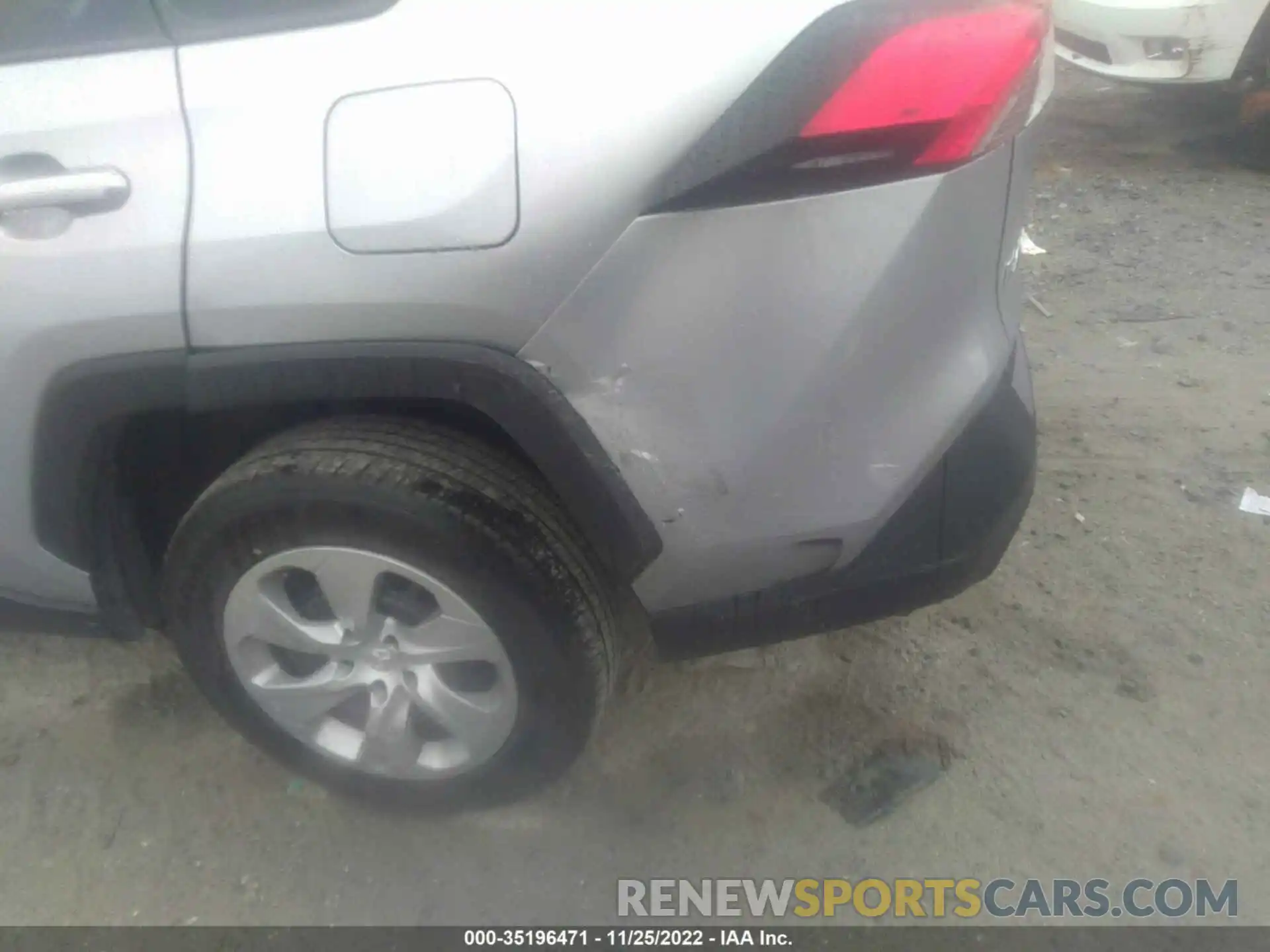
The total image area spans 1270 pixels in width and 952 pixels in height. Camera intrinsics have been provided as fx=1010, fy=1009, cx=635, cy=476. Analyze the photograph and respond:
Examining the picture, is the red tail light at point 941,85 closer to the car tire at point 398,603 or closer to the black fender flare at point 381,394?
the black fender flare at point 381,394

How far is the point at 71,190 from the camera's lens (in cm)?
147

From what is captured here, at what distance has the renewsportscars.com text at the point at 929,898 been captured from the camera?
183cm

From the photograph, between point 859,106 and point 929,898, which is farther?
point 929,898

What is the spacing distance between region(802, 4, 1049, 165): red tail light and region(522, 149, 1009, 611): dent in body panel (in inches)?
2.7

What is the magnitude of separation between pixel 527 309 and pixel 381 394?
0.90 ft

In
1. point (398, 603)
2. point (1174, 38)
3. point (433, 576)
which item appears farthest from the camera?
point (1174, 38)

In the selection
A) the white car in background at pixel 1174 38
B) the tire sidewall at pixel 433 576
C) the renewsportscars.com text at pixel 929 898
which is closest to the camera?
the tire sidewall at pixel 433 576

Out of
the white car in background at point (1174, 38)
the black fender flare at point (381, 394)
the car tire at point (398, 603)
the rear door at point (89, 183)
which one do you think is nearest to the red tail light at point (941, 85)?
the black fender flare at point (381, 394)

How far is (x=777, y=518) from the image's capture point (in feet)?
5.18

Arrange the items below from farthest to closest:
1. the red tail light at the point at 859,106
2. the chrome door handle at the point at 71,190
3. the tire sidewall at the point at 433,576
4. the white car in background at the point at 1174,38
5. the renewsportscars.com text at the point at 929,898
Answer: the white car in background at the point at 1174,38
the renewsportscars.com text at the point at 929,898
the tire sidewall at the point at 433,576
the chrome door handle at the point at 71,190
the red tail light at the point at 859,106

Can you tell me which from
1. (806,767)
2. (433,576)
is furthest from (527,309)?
(806,767)

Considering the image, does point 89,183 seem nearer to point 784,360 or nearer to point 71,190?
point 71,190

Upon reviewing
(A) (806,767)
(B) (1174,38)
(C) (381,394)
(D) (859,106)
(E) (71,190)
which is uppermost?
(D) (859,106)

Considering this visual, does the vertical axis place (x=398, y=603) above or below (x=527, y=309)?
below
